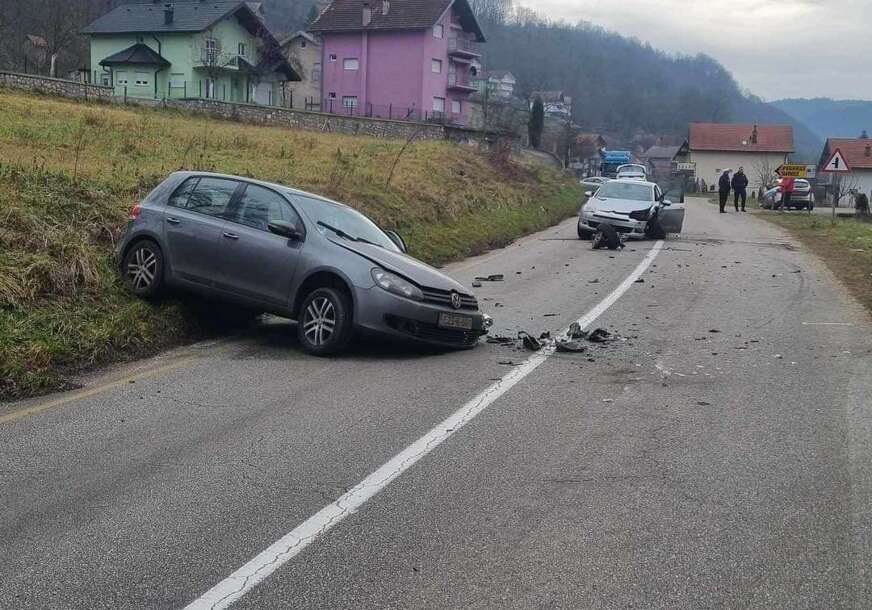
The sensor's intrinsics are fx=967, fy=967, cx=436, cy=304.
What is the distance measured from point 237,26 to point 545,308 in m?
54.7

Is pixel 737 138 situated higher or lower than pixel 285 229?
higher

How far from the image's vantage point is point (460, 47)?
73000mm

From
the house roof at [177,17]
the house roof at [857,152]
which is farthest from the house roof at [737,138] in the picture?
the house roof at [177,17]

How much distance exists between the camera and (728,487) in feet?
18.8

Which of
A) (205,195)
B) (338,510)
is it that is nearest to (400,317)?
(205,195)

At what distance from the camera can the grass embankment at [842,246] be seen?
16420mm

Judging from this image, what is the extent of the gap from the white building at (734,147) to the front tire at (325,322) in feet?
313

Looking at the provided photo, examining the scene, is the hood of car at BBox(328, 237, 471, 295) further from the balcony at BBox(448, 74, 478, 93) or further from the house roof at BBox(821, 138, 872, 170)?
the house roof at BBox(821, 138, 872, 170)

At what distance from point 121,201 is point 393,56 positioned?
5906cm

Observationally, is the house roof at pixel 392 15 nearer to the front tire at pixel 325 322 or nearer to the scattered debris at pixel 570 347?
the scattered debris at pixel 570 347

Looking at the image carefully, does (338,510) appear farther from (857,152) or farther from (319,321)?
(857,152)

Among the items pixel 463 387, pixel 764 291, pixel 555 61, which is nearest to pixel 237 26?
pixel 764 291

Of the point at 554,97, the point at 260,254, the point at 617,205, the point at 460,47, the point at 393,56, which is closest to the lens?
the point at 260,254

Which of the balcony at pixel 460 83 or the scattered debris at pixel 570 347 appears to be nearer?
the scattered debris at pixel 570 347
